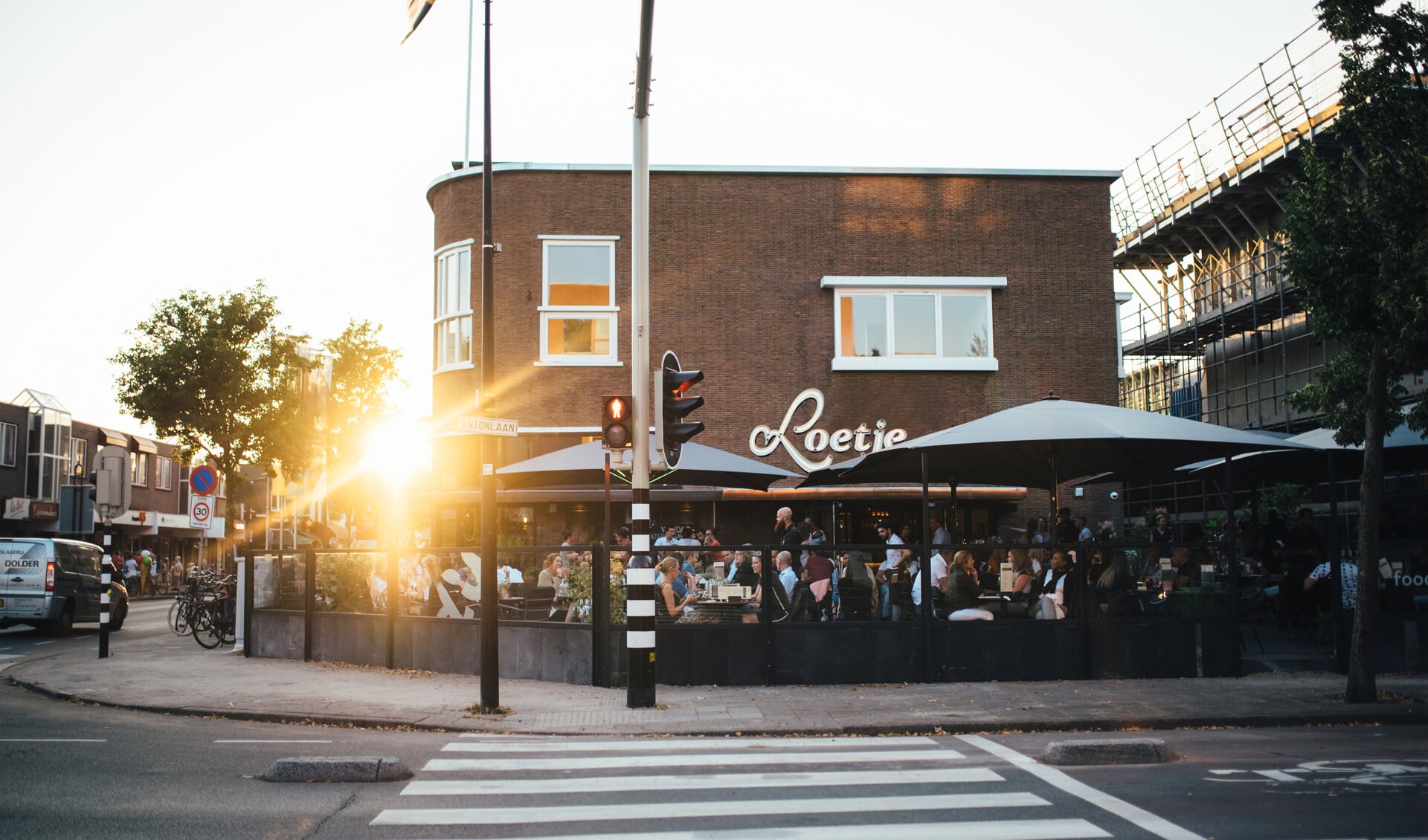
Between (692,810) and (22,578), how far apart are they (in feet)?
68.2

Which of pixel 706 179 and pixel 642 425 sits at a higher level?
pixel 706 179

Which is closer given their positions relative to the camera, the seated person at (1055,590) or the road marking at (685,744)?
the road marking at (685,744)

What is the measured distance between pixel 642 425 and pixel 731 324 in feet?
44.3

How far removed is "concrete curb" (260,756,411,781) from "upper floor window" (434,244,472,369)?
→ 682 inches

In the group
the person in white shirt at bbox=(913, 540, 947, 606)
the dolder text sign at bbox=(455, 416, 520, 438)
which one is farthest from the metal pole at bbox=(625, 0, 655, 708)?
the person in white shirt at bbox=(913, 540, 947, 606)

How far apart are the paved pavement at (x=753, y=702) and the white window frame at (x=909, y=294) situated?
12363 millimetres

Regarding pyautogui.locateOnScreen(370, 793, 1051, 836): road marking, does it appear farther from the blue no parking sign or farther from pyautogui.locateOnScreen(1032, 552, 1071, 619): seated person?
the blue no parking sign

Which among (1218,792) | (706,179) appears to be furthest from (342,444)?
(1218,792)

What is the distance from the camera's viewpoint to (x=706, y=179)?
2555 cm

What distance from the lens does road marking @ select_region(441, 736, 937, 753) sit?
31.9 feet

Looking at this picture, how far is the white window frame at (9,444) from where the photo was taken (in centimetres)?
5019

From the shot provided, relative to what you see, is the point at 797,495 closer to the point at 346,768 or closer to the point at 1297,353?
the point at 1297,353

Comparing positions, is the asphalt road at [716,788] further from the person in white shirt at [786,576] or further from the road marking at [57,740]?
the person in white shirt at [786,576]

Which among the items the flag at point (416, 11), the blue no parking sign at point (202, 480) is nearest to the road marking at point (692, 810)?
the flag at point (416, 11)
